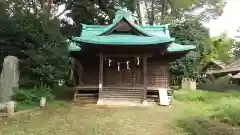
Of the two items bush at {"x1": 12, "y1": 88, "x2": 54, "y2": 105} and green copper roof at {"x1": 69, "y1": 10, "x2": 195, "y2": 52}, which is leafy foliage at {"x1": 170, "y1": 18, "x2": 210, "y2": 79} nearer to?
green copper roof at {"x1": 69, "y1": 10, "x2": 195, "y2": 52}

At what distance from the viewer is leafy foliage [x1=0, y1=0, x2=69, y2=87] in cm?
1739

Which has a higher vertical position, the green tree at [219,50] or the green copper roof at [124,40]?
the green tree at [219,50]

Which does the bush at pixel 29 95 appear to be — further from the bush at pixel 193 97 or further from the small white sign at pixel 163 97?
the bush at pixel 193 97

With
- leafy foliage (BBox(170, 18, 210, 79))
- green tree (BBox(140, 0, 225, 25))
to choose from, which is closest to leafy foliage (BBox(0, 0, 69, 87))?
leafy foliage (BBox(170, 18, 210, 79))

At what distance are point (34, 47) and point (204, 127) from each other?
11.4 metres

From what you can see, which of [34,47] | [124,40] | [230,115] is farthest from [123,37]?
[230,115]

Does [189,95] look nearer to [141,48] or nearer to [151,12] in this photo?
[141,48]

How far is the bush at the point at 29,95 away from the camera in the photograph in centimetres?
1559

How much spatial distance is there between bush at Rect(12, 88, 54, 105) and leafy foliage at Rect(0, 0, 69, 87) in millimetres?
1065

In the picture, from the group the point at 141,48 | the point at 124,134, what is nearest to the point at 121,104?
the point at 141,48

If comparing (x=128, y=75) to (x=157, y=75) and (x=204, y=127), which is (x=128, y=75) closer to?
(x=157, y=75)

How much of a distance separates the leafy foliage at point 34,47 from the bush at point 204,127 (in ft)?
30.6

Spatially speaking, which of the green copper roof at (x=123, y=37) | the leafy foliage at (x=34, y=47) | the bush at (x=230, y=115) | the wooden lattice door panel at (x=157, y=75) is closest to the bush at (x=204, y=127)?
the bush at (x=230, y=115)

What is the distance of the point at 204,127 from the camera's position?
34.0ft
